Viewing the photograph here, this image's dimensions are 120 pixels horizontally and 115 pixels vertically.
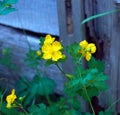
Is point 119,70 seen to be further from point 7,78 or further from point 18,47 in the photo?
point 7,78

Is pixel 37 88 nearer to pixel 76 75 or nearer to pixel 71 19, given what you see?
pixel 71 19

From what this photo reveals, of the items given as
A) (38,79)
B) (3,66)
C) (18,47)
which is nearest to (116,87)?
(38,79)

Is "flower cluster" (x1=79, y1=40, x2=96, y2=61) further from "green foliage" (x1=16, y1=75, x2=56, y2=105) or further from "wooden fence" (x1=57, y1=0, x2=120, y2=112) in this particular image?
"green foliage" (x1=16, y1=75, x2=56, y2=105)

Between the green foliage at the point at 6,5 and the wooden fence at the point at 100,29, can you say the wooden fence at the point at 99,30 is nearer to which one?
the wooden fence at the point at 100,29

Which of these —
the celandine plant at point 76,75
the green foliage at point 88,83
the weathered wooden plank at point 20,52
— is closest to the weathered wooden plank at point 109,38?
the celandine plant at point 76,75

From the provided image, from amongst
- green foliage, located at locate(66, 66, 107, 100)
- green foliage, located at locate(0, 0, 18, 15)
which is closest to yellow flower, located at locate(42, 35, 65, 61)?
green foliage, located at locate(66, 66, 107, 100)
